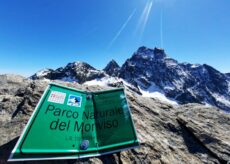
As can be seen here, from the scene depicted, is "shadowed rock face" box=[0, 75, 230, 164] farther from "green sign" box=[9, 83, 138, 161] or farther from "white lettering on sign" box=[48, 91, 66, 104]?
"white lettering on sign" box=[48, 91, 66, 104]

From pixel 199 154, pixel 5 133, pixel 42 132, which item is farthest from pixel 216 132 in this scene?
pixel 5 133

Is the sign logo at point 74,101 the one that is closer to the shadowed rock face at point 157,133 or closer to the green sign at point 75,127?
the green sign at point 75,127

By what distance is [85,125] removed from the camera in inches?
199

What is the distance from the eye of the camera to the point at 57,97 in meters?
5.20

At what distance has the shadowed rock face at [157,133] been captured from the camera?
5570mm

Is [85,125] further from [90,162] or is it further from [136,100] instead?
[136,100]

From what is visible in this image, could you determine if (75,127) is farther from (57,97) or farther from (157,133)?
(157,133)

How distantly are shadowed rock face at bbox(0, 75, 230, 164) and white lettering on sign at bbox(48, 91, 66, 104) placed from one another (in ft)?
4.87

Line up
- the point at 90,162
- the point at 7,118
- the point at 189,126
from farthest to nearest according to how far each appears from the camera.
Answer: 1. the point at 189,126
2. the point at 7,118
3. the point at 90,162

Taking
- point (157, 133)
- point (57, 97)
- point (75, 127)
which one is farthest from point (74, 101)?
point (157, 133)

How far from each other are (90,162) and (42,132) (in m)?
1.51

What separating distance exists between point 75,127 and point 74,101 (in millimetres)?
820

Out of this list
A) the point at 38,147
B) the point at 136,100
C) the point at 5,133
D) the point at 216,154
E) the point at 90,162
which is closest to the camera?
the point at 38,147

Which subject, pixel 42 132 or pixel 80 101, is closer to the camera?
pixel 42 132
